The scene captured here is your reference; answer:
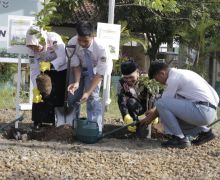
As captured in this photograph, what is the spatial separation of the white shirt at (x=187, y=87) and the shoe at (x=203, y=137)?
1.38 feet

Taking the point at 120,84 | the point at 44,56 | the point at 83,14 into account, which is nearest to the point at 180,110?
the point at 120,84

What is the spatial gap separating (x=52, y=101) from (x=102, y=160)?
6.08 feet

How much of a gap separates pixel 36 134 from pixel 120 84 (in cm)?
134

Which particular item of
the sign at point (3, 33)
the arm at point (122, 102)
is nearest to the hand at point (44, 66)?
the arm at point (122, 102)

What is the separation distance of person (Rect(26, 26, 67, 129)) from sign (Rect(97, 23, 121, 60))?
1.85ft

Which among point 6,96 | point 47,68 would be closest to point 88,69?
point 47,68

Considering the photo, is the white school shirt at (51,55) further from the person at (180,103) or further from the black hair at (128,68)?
the person at (180,103)

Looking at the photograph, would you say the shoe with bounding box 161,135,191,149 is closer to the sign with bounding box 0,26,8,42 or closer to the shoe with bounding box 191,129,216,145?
the shoe with bounding box 191,129,216,145

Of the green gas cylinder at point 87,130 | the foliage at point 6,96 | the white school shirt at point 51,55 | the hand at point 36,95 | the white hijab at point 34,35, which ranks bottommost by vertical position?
the foliage at point 6,96

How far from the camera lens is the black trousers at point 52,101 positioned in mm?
6941

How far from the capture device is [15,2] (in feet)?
45.9

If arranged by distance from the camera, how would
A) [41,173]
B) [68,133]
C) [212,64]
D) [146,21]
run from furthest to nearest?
1. [212,64]
2. [146,21]
3. [68,133]
4. [41,173]

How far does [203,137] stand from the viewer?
21.4ft

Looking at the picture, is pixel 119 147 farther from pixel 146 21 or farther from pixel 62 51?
pixel 146 21
